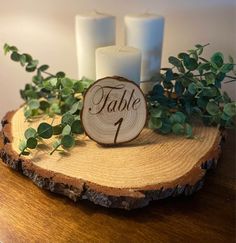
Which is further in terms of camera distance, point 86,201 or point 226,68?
point 226,68

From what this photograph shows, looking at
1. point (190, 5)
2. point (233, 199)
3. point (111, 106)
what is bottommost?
point (233, 199)

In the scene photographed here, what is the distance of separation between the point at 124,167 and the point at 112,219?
9 centimetres

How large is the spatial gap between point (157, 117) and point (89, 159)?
17 cm

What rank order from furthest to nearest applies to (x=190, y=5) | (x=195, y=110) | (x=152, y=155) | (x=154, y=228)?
(x=190, y=5)
(x=195, y=110)
(x=152, y=155)
(x=154, y=228)

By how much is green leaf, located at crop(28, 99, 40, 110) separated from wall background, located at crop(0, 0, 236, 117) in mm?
358

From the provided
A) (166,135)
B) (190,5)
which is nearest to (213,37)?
(190,5)

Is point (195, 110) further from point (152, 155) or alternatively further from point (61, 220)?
point (61, 220)

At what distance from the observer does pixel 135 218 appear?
1.65ft

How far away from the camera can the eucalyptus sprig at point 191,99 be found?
66cm

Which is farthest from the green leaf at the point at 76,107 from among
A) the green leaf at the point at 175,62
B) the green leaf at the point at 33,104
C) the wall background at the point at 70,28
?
the wall background at the point at 70,28

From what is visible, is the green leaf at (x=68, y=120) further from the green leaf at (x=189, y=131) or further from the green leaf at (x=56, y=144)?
the green leaf at (x=189, y=131)

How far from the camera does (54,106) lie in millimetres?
759

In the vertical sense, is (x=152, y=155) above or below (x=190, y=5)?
below

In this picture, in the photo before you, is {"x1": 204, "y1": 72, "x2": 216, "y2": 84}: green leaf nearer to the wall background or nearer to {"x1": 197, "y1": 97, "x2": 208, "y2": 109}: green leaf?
{"x1": 197, "y1": 97, "x2": 208, "y2": 109}: green leaf
